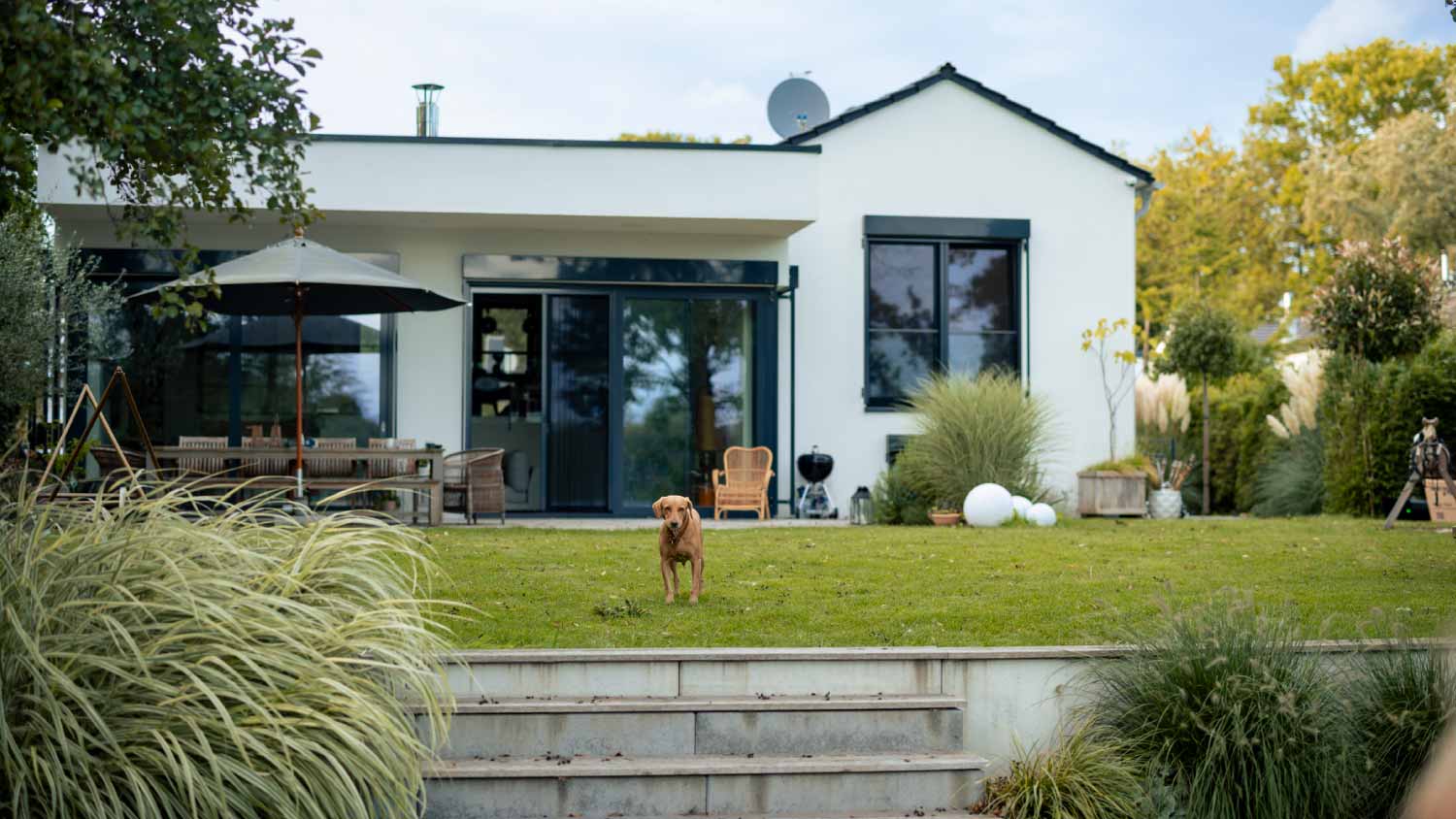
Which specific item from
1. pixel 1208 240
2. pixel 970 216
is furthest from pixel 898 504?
pixel 1208 240

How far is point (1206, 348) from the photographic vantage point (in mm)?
16188

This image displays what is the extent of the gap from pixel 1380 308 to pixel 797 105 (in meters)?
6.70

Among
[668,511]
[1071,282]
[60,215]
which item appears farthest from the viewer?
[1071,282]

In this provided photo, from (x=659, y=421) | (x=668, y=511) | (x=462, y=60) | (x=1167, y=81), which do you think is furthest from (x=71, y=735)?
(x=1167, y=81)

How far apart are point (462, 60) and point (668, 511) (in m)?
18.9

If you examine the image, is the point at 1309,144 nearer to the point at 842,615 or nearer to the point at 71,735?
the point at 842,615

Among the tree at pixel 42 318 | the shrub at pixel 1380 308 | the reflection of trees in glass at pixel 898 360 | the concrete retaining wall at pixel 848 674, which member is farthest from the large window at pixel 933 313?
the concrete retaining wall at pixel 848 674

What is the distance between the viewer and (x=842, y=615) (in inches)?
242

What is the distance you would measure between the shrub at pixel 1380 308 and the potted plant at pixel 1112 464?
2.37 metres

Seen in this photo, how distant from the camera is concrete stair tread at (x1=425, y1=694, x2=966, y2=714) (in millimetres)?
4684

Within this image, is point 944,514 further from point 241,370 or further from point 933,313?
point 241,370

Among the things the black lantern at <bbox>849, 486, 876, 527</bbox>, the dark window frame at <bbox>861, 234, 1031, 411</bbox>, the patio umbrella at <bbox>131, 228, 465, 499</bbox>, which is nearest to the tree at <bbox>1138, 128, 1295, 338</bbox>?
the dark window frame at <bbox>861, 234, 1031, 411</bbox>

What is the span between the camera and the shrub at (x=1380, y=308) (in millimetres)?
14664

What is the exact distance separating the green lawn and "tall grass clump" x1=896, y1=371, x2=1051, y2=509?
4.96 feet
